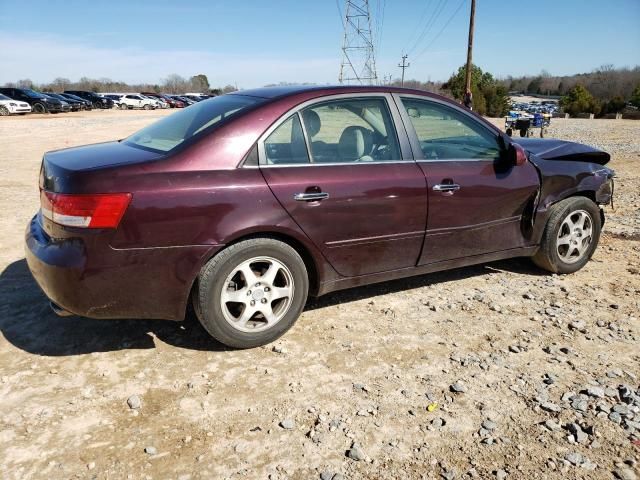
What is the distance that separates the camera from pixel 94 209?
2.78 meters

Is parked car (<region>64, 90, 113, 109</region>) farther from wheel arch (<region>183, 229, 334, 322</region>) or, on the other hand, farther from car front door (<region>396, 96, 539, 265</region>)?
wheel arch (<region>183, 229, 334, 322</region>)

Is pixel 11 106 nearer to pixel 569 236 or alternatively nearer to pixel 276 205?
pixel 276 205

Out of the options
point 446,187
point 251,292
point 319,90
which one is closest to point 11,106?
point 319,90

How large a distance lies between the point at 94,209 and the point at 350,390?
174 cm

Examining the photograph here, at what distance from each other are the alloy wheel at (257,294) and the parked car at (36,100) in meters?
40.0

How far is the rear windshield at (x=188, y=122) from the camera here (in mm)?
3305

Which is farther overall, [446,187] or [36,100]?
[36,100]

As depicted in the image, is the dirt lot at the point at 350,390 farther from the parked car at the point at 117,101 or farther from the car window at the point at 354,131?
the parked car at the point at 117,101

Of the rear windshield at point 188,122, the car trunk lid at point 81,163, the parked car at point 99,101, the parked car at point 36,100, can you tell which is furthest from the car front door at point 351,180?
the parked car at point 99,101

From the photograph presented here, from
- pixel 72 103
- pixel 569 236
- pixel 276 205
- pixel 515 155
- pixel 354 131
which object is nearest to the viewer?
pixel 276 205

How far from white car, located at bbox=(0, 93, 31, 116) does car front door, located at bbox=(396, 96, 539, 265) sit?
1433 inches

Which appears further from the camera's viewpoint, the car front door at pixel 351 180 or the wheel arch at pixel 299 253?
the car front door at pixel 351 180

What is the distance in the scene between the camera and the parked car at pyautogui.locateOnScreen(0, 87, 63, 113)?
36.9 metres

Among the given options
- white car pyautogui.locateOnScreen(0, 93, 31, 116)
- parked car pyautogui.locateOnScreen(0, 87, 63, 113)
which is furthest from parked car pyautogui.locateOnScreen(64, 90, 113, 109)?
white car pyautogui.locateOnScreen(0, 93, 31, 116)
